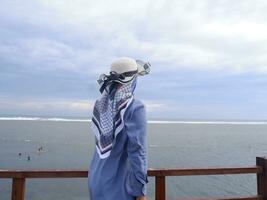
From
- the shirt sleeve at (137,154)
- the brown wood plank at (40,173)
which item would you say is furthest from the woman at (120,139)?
the brown wood plank at (40,173)

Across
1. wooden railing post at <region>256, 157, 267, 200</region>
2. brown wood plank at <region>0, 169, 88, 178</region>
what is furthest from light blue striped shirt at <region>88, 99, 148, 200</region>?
wooden railing post at <region>256, 157, 267, 200</region>

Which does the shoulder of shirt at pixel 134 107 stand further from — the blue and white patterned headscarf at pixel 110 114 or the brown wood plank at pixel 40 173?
the brown wood plank at pixel 40 173

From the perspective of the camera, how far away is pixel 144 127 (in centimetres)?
245

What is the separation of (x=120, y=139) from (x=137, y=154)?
0.22 meters

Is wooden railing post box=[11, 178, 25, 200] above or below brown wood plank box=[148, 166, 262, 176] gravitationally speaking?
below

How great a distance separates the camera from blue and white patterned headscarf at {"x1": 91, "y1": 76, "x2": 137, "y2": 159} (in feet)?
8.34

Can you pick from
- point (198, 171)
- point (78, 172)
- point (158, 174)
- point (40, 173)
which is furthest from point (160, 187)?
point (40, 173)

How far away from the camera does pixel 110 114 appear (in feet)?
8.66

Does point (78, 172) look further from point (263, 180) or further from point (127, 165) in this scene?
point (263, 180)

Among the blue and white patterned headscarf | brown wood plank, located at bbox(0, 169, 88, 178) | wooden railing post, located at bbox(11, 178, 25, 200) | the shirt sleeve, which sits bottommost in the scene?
wooden railing post, located at bbox(11, 178, 25, 200)

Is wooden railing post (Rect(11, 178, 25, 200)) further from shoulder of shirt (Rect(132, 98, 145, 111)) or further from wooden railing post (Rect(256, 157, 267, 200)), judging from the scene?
wooden railing post (Rect(256, 157, 267, 200))

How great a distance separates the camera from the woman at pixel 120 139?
2381mm

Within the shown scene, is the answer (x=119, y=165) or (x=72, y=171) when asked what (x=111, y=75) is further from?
(x=72, y=171)

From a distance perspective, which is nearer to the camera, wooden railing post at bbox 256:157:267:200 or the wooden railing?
the wooden railing
